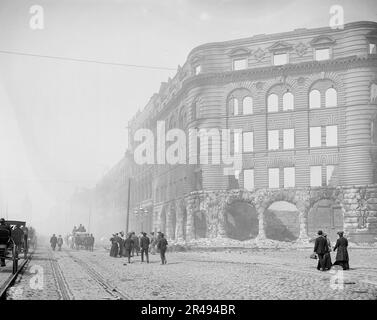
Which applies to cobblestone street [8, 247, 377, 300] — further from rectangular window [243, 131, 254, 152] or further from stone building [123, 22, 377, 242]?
rectangular window [243, 131, 254, 152]

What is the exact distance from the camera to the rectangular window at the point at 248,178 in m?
42.3

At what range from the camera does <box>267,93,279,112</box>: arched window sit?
140ft

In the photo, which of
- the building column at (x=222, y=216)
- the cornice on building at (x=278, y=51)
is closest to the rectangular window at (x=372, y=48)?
the cornice on building at (x=278, y=51)

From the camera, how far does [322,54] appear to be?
4144 cm

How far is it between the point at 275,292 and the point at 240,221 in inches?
1245

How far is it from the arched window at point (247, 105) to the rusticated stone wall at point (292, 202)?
659cm

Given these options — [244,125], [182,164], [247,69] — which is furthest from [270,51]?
[182,164]

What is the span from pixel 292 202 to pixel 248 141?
6.01m

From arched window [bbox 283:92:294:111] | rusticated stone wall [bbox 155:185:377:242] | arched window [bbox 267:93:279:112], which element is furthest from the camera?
arched window [bbox 267:93:279:112]

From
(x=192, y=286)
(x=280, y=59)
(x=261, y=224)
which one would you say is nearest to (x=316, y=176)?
(x=261, y=224)

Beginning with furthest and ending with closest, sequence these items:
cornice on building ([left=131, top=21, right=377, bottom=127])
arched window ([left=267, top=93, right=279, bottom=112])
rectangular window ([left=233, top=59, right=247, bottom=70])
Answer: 1. rectangular window ([left=233, top=59, right=247, bottom=70])
2. arched window ([left=267, top=93, right=279, bottom=112])
3. cornice on building ([left=131, top=21, right=377, bottom=127])

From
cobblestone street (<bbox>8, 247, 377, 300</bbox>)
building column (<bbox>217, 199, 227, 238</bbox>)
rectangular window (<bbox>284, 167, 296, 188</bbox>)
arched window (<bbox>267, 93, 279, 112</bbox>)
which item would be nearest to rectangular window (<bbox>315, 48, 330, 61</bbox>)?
arched window (<bbox>267, 93, 279, 112</bbox>)

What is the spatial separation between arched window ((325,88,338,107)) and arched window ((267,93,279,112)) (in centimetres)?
393
